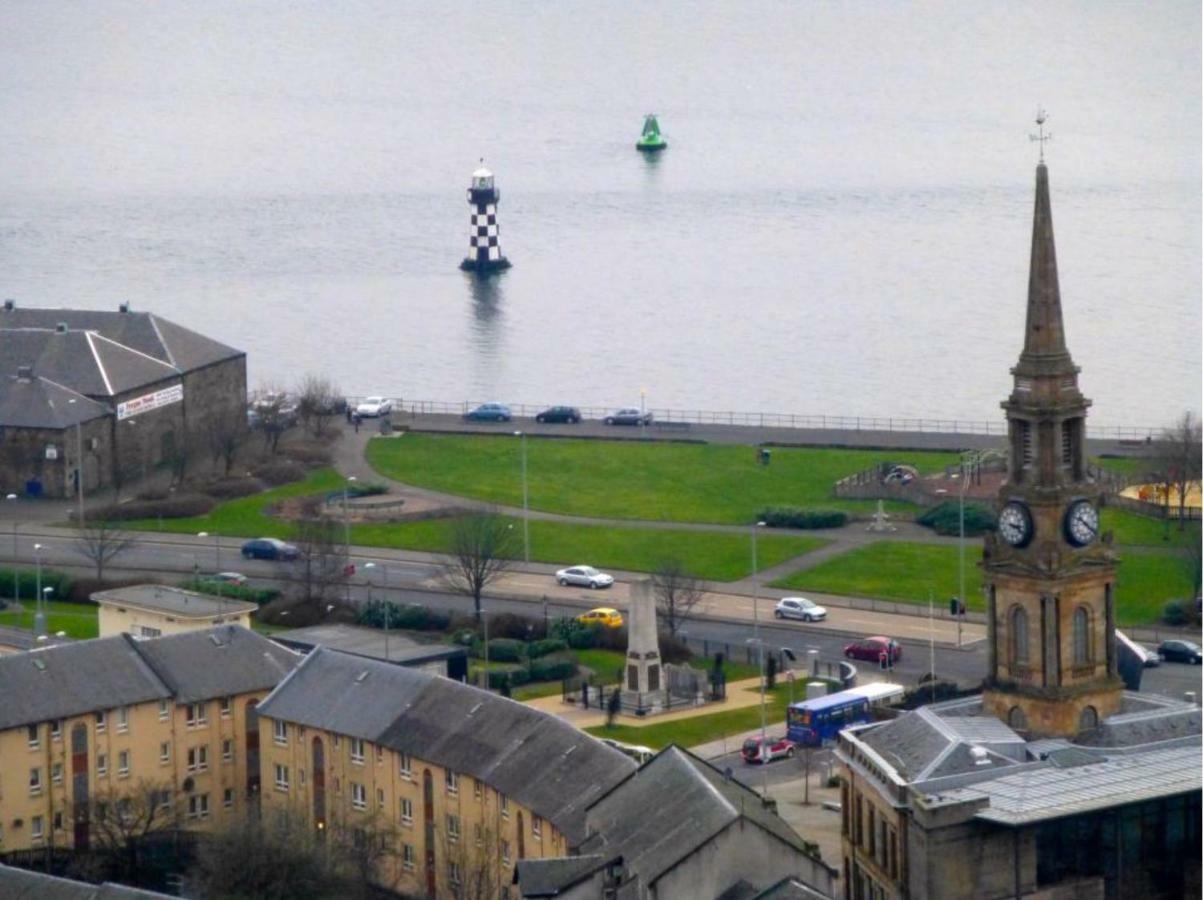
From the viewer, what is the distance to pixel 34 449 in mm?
85750

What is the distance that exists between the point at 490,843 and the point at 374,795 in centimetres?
389

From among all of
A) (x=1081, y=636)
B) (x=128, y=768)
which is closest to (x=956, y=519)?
(x=128, y=768)

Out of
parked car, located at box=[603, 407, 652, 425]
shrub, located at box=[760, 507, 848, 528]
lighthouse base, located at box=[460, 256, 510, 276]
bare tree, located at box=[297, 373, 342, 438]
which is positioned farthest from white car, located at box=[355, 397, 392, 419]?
lighthouse base, located at box=[460, 256, 510, 276]

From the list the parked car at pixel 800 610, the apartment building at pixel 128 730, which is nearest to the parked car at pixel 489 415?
the parked car at pixel 800 610

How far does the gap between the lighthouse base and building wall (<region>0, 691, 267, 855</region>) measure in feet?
278

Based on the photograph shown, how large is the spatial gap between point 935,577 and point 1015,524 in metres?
27.3

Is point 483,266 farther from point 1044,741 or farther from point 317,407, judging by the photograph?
point 1044,741

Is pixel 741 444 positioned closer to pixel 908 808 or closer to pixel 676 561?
pixel 676 561

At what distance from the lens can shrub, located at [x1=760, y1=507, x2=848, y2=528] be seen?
261ft

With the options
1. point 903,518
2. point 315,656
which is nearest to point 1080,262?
point 903,518

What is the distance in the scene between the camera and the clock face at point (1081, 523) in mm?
45875

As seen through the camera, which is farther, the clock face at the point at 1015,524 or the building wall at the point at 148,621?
the building wall at the point at 148,621

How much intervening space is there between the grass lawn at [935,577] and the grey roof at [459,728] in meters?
18.8

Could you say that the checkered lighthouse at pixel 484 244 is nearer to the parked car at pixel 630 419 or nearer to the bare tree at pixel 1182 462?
the parked car at pixel 630 419
